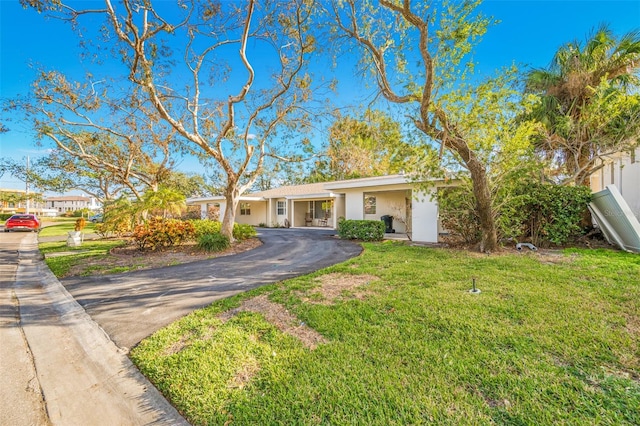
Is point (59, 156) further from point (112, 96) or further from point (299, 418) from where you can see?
point (299, 418)

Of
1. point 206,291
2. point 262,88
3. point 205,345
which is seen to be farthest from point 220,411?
point 262,88

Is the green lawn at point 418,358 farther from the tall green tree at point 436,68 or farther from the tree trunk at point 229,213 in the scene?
the tree trunk at point 229,213

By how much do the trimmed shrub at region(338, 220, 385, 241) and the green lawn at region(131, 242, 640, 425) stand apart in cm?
764

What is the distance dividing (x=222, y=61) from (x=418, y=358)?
1106 cm

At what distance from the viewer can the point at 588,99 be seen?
10266 mm

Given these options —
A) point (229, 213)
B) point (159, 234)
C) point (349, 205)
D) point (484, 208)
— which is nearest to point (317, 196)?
point (349, 205)

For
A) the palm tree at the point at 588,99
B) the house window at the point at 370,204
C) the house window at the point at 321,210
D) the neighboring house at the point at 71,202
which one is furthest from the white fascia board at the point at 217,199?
the neighboring house at the point at 71,202

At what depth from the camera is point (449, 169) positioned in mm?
9133

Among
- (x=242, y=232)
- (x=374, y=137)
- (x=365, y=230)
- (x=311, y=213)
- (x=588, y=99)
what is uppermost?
(x=588, y=99)

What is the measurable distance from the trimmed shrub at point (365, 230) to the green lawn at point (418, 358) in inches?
301

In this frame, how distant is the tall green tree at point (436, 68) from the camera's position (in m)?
6.03

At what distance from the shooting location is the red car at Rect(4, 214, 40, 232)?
19938mm

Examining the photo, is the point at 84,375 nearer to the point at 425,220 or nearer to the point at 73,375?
the point at 73,375

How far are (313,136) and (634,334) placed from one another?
10.9 meters
